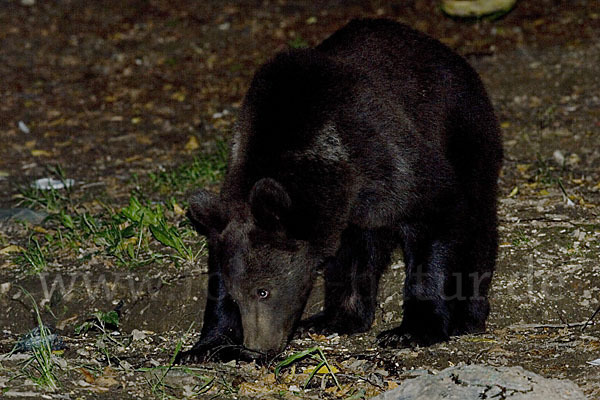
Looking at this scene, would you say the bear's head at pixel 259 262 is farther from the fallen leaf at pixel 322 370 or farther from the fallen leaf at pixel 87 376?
the fallen leaf at pixel 87 376

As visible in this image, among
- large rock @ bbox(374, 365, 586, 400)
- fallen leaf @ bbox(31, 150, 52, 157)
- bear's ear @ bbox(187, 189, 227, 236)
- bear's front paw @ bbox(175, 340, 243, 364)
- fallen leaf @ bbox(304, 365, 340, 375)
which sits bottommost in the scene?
fallen leaf @ bbox(31, 150, 52, 157)

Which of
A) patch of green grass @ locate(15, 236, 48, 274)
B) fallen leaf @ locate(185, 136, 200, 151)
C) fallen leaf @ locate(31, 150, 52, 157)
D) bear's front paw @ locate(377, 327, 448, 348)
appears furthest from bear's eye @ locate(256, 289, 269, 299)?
fallen leaf @ locate(31, 150, 52, 157)

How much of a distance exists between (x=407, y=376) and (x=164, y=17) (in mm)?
10029

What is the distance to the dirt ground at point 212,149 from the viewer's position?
15.6 ft

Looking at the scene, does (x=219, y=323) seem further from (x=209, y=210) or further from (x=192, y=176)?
(x=192, y=176)

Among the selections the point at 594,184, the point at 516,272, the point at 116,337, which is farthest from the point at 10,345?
the point at 594,184

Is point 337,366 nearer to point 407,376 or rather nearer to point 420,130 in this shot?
point 407,376

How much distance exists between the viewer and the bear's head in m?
4.50

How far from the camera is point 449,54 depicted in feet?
18.9

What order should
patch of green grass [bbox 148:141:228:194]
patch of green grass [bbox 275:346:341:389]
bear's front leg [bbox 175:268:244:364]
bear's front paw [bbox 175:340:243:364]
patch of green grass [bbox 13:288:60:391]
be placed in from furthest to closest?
patch of green grass [bbox 148:141:228:194] → bear's front leg [bbox 175:268:244:364] → bear's front paw [bbox 175:340:243:364] → patch of green grass [bbox 275:346:341:389] → patch of green grass [bbox 13:288:60:391]

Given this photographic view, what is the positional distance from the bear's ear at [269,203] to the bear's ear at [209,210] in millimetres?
211

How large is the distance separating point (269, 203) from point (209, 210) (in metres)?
0.37

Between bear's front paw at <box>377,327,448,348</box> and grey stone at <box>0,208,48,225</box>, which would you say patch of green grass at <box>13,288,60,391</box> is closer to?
bear's front paw at <box>377,327,448,348</box>

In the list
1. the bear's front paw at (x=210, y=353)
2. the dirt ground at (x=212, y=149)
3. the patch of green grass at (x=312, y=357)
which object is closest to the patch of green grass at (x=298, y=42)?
the dirt ground at (x=212, y=149)
